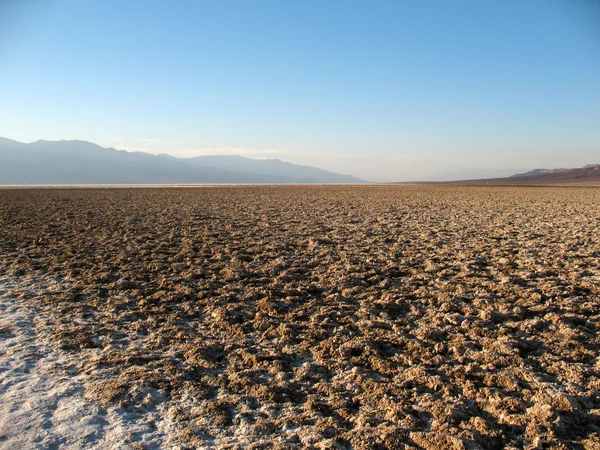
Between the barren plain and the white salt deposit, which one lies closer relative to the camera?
the white salt deposit

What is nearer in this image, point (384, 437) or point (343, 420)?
point (384, 437)

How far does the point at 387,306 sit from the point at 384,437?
274cm

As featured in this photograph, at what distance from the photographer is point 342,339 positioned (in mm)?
4555

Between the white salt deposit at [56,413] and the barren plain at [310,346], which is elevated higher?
the barren plain at [310,346]

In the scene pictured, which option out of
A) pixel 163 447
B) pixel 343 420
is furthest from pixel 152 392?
pixel 343 420

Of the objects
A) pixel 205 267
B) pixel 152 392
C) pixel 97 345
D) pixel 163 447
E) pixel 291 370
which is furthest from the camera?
pixel 205 267

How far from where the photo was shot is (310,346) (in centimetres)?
442

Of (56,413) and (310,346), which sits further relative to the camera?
(310,346)

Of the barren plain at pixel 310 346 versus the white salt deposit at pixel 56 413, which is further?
the barren plain at pixel 310 346

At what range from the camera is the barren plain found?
3.02 metres

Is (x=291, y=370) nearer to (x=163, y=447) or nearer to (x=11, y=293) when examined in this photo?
(x=163, y=447)

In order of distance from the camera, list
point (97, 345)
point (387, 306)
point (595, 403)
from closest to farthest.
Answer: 1. point (595, 403)
2. point (97, 345)
3. point (387, 306)

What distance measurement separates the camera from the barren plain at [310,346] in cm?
302

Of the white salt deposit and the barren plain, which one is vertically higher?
the barren plain
